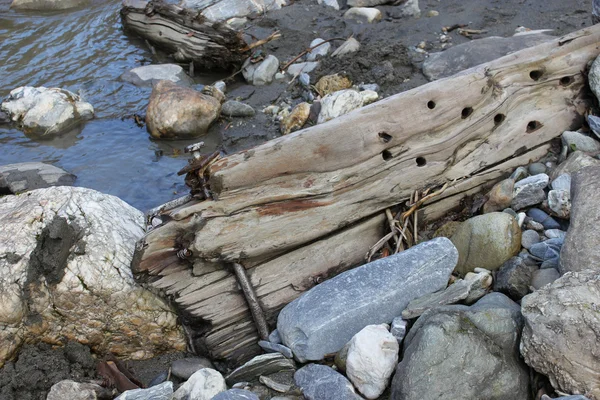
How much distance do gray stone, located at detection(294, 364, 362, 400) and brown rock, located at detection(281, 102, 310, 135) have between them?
14.2ft

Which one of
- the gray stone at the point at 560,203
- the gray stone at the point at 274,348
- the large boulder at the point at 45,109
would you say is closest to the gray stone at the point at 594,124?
the gray stone at the point at 560,203

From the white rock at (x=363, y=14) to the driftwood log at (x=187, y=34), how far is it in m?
2.08

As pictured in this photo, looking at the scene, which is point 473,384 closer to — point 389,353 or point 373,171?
point 389,353

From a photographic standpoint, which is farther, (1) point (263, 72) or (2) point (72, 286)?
(1) point (263, 72)

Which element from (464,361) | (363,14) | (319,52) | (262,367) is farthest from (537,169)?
(363,14)

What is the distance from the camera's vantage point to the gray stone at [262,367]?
3773 millimetres

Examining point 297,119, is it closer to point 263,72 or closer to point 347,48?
point 263,72

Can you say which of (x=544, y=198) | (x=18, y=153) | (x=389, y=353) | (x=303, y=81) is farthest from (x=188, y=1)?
(x=389, y=353)

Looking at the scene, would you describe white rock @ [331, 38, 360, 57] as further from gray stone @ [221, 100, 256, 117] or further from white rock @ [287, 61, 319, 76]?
gray stone @ [221, 100, 256, 117]

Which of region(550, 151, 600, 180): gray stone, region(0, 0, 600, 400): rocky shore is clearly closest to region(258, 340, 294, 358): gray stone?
region(0, 0, 600, 400): rocky shore

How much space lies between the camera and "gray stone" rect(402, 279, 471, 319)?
12.1ft

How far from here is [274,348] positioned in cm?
398

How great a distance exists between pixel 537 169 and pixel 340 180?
176 centimetres

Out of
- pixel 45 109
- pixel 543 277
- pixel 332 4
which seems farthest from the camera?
pixel 332 4
